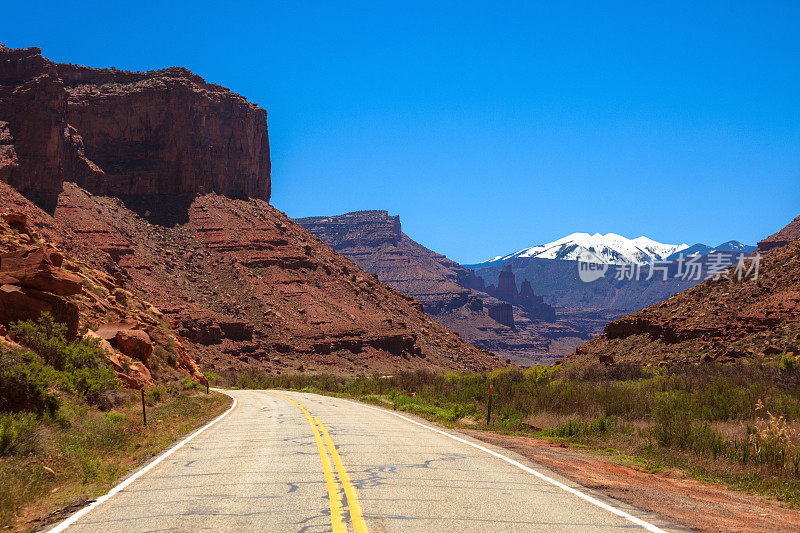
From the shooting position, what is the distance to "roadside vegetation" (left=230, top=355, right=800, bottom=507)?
10.8 meters

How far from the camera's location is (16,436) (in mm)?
10430

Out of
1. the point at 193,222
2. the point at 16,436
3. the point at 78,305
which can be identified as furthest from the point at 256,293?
the point at 16,436

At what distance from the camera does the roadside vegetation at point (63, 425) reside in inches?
339

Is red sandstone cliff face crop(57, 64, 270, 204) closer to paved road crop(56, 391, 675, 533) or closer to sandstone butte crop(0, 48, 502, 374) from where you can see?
sandstone butte crop(0, 48, 502, 374)

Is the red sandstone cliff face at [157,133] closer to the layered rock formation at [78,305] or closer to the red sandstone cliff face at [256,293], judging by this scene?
the red sandstone cliff face at [256,293]

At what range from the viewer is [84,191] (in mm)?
85375

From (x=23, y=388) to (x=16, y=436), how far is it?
3.14m

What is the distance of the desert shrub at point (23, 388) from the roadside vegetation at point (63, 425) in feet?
0.06

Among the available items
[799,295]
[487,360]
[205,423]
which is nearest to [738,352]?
[799,295]

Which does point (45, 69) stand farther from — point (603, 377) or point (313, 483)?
point (313, 483)

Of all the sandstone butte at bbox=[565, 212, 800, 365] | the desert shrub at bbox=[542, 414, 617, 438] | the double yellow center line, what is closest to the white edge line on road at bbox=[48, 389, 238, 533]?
the double yellow center line

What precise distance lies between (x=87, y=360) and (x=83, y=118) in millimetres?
91475

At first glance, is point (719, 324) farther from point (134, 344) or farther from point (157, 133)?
point (157, 133)

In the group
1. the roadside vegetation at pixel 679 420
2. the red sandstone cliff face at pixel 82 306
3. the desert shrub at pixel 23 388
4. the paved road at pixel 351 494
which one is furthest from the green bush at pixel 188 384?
the paved road at pixel 351 494
